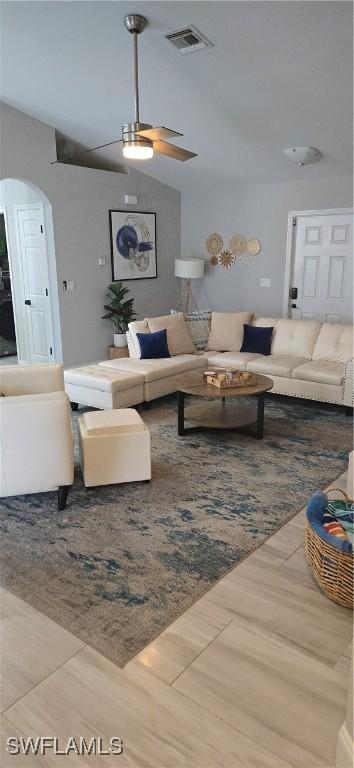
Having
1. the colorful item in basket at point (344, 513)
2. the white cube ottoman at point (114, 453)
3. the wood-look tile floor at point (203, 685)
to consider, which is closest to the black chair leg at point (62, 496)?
the white cube ottoman at point (114, 453)

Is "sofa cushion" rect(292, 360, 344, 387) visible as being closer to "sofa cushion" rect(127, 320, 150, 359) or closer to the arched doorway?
"sofa cushion" rect(127, 320, 150, 359)

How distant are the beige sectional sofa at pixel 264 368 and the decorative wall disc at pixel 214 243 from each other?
5.06ft

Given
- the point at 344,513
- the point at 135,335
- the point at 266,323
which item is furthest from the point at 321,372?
the point at 344,513

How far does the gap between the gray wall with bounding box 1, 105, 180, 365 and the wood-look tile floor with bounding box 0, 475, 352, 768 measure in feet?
13.9

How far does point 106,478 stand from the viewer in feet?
10.8

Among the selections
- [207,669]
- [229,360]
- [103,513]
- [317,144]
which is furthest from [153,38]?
[207,669]

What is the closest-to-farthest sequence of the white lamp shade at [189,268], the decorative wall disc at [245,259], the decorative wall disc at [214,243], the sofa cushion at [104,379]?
1. the sofa cushion at [104,379]
2. the decorative wall disc at [245,259]
3. the white lamp shade at [189,268]
4. the decorative wall disc at [214,243]

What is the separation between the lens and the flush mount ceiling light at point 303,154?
505 cm

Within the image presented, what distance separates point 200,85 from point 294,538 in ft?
11.9

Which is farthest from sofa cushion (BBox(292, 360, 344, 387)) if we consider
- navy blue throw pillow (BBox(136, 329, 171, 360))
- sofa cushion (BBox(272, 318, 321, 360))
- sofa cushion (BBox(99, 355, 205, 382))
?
navy blue throw pillow (BBox(136, 329, 171, 360))

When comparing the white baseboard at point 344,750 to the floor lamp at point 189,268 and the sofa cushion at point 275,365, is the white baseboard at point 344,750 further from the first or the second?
the floor lamp at point 189,268

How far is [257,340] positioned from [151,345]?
1.22m

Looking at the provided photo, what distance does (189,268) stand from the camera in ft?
22.5

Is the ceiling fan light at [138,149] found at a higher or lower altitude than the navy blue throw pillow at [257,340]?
higher
